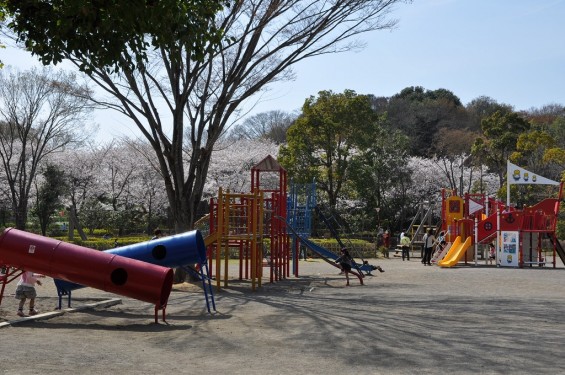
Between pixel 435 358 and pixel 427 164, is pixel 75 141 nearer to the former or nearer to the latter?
pixel 427 164

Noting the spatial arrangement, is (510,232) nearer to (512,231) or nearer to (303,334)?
(512,231)

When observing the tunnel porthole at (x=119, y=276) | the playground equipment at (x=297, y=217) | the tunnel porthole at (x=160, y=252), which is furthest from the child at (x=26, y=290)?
the playground equipment at (x=297, y=217)

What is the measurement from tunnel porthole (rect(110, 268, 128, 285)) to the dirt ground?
2.00 ft

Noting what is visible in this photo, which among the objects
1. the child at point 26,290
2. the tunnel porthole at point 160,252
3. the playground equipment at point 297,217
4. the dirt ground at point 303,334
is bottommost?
the dirt ground at point 303,334

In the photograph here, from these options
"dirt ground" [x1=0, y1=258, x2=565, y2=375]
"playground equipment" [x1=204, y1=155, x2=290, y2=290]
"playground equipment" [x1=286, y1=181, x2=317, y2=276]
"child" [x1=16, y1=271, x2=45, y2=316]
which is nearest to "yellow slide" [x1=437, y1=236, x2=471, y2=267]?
"playground equipment" [x1=286, y1=181, x2=317, y2=276]

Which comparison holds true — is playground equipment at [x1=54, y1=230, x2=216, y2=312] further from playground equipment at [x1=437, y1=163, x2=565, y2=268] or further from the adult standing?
the adult standing

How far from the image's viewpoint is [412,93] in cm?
7338

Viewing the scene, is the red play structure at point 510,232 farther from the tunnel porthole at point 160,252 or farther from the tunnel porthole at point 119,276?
the tunnel porthole at point 119,276

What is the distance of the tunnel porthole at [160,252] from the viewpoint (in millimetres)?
13079

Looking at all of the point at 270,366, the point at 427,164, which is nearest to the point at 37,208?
the point at 427,164

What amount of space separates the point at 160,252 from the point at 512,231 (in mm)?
15527

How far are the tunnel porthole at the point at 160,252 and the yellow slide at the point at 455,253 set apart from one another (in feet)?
47.0

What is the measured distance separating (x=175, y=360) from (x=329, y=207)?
31128 millimetres

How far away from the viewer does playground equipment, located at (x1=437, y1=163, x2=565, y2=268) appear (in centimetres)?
2486
